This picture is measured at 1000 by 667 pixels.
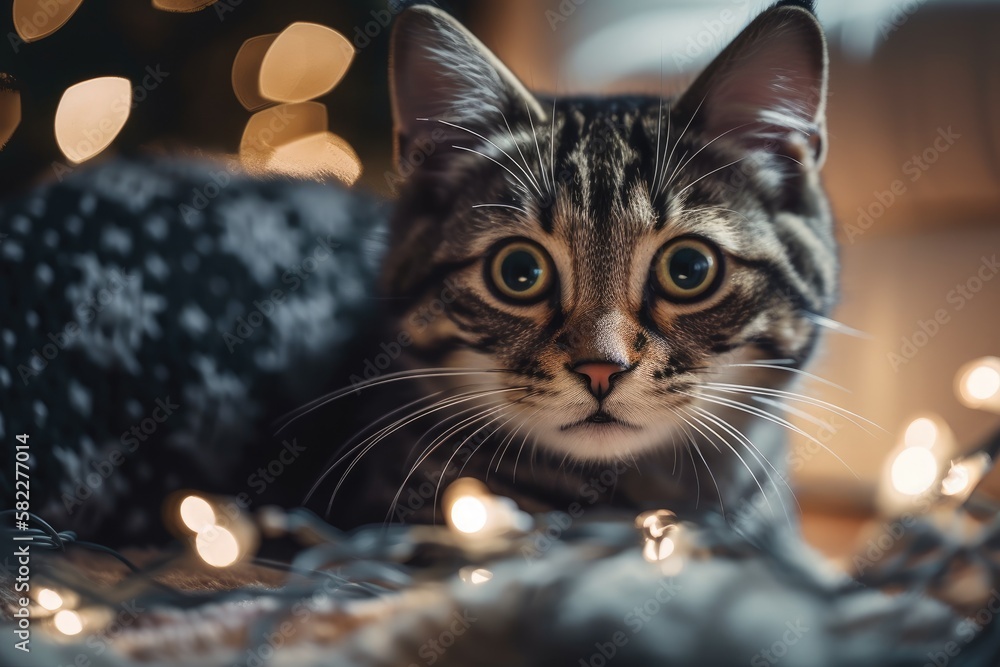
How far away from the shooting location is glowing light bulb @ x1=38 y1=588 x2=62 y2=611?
552 millimetres

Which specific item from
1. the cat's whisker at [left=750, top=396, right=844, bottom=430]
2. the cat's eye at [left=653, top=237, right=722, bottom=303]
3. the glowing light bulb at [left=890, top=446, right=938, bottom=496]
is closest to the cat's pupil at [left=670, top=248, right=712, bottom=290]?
the cat's eye at [left=653, top=237, right=722, bottom=303]

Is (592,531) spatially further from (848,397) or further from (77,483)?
(77,483)

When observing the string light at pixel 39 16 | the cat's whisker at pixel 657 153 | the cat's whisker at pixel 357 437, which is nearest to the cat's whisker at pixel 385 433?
the cat's whisker at pixel 357 437

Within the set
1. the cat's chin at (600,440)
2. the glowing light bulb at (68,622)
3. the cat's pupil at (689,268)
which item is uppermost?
the cat's pupil at (689,268)

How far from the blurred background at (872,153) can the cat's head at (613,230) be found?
26 mm

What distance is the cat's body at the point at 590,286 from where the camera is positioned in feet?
1.75

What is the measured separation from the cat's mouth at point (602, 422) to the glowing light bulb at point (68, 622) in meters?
0.38

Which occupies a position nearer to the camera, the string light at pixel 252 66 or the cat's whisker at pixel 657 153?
the cat's whisker at pixel 657 153

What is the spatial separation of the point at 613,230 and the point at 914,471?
29 centimetres

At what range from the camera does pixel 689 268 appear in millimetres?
535

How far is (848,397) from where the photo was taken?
566 millimetres

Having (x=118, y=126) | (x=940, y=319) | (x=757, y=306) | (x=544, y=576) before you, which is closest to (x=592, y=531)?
(x=544, y=576)

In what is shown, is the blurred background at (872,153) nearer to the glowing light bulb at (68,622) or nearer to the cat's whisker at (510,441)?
the cat's whisker at (510,441)

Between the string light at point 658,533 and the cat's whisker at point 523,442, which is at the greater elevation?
the cat's whisker at point 523,442
